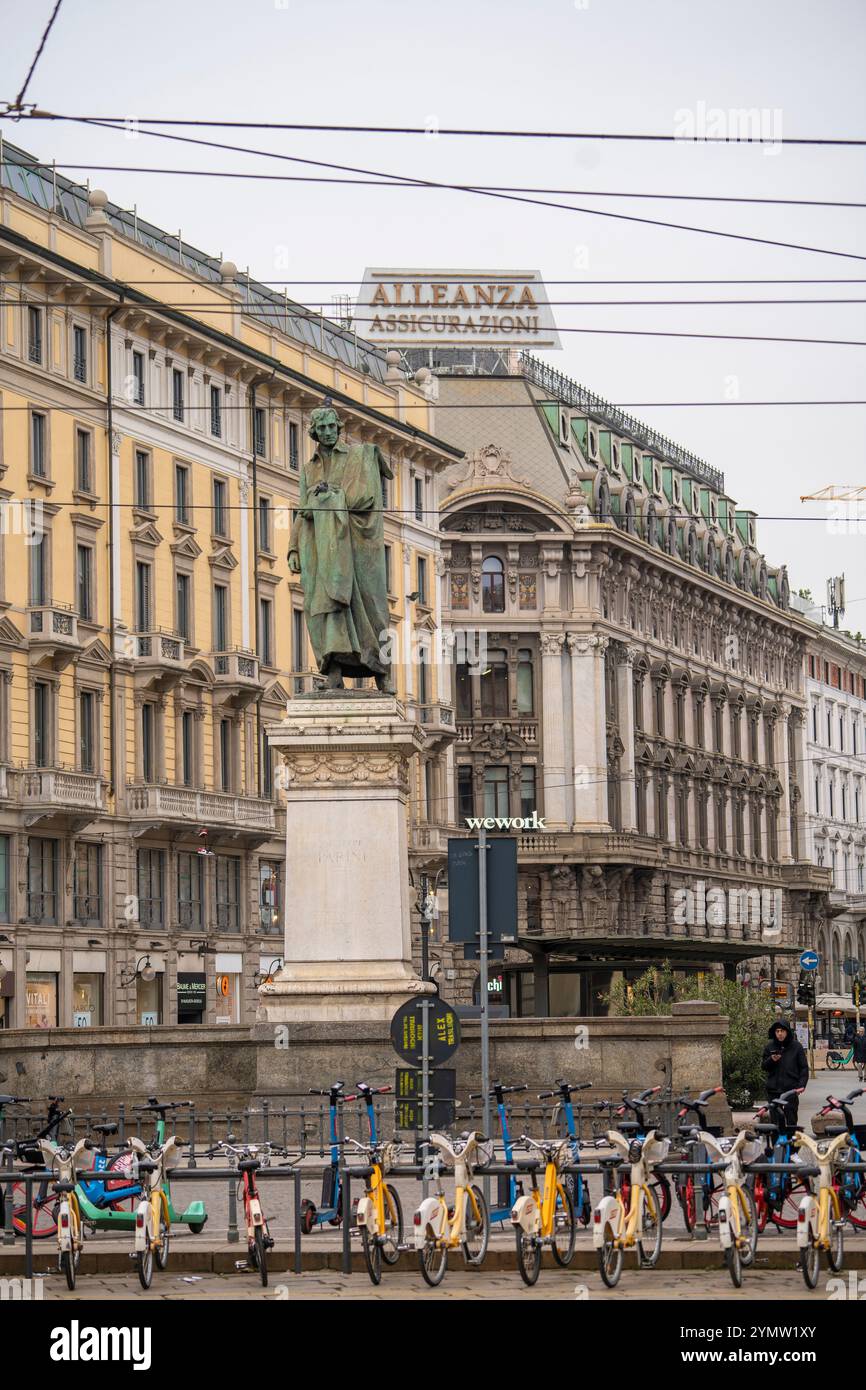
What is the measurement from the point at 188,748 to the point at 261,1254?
47.6 metres

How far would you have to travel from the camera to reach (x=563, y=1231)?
19.0 metres

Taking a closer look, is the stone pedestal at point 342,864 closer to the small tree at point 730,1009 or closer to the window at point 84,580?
the small tree at point 730,1009

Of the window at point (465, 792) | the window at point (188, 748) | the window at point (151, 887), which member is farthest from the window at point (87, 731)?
the window at point (465, 792)

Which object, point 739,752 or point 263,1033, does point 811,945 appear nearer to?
point 739,752

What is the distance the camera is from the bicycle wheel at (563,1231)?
18453 millimetres

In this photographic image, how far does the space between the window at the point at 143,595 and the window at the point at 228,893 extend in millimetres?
7041

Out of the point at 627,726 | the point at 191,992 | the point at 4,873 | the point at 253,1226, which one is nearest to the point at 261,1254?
the point at 253,1226

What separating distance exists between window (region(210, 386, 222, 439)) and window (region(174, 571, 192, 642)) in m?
4.52

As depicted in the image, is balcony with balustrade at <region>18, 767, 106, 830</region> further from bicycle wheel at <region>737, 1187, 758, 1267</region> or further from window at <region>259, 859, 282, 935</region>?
bicycle wheel at <region>737, 1187, 758, 1267</region>

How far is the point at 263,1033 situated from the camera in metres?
28.0

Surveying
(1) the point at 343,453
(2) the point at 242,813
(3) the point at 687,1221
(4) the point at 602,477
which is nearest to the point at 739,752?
(4) the point at 602,477

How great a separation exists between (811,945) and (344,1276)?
10303 cm

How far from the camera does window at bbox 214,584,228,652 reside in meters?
67.0

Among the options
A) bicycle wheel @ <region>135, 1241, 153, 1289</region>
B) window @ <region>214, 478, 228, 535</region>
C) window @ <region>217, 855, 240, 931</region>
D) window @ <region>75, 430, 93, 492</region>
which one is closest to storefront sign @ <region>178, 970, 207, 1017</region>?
window @ <region>217, 855, 240, 931</region>
